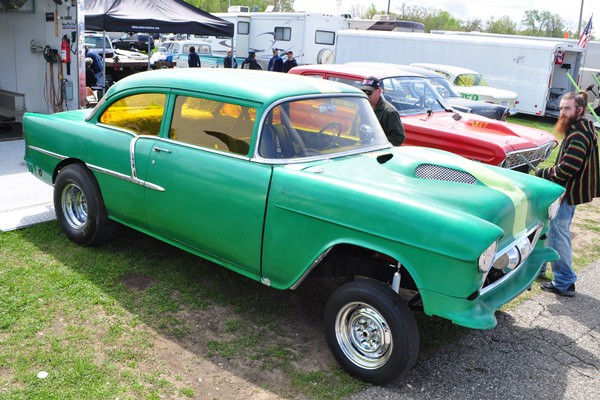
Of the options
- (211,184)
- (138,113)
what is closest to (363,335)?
(211,184)

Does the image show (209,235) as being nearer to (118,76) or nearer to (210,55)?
(118,76)

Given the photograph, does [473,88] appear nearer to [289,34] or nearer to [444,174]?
[289,34]

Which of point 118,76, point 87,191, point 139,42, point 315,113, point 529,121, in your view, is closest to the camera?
point 315,113

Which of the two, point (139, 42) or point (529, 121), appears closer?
point (529, 121)

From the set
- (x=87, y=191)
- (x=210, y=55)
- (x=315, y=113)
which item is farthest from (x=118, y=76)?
(x=315, y=113)

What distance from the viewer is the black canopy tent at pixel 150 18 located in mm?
10305

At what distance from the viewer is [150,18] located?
10727 mm

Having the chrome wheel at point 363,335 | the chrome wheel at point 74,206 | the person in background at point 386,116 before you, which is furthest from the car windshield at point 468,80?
the chrome wheel at point 363,335

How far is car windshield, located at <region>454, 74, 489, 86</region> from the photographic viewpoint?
14.5 metres

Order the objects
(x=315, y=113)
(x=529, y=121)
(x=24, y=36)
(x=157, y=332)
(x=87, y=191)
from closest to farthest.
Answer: (x=157, y=332)
(x=315, y=113)
(x=87, y=191)
(x=24, y=36)
(x=529, y=121)

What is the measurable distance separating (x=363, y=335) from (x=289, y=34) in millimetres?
20572

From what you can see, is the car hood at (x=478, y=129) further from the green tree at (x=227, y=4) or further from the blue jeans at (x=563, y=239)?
the green tree at (x=227, y=4)

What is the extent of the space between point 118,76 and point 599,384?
14974 millimetres

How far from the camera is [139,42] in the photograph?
3303cm
